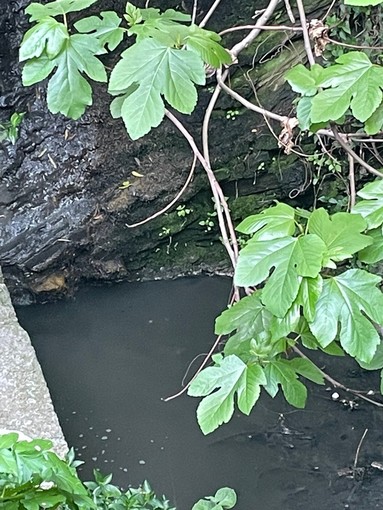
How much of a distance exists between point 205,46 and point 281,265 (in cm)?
39

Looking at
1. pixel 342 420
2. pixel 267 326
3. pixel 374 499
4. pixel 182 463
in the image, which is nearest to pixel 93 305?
pixel 182 463

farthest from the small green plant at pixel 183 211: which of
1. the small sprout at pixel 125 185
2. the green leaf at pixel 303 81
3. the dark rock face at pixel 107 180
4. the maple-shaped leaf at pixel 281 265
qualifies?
the maple-shaped leaf at pixel 281 265

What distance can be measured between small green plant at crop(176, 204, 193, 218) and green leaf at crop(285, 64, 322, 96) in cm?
208

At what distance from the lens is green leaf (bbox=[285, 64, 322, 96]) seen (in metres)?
1.04

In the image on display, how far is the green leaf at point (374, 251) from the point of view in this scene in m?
0.98

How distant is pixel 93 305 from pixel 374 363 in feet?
6.51

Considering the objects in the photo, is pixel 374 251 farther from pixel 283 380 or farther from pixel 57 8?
pixel 57 8

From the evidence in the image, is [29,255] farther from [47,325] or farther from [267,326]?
[267,326]

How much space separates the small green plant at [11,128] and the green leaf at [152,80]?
80.3 inches

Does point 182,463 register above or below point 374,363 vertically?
below

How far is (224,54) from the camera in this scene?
1099 mm

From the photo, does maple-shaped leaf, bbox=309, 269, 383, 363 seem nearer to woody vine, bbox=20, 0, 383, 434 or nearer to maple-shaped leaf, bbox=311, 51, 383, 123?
woody vine, bbox=20, 0, 383, 434

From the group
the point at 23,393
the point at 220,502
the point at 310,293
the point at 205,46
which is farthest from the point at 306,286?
the point at 23,393

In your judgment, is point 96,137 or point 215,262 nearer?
point 96,137
